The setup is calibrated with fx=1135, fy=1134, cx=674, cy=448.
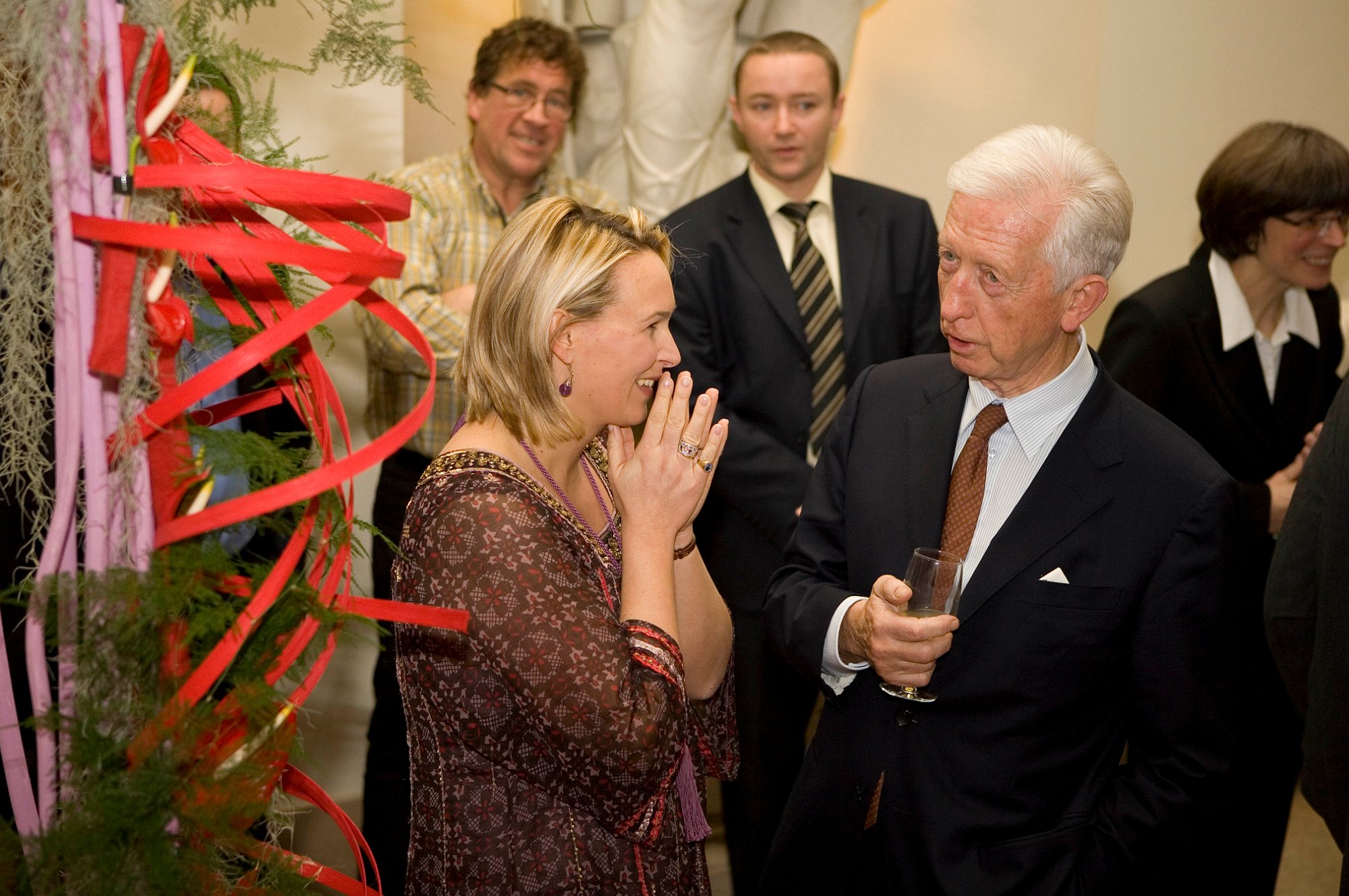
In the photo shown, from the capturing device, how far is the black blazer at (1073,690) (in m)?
1.70

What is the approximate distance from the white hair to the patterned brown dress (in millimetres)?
825

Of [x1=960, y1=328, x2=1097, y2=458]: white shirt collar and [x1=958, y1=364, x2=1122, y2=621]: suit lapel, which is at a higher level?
[x1=960, y1=328, x2=1097, y2=458]: white shirt collar

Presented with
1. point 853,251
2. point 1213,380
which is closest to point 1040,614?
point 1213,380

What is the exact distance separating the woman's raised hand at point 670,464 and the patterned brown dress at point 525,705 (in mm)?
107

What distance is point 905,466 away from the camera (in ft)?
6.25

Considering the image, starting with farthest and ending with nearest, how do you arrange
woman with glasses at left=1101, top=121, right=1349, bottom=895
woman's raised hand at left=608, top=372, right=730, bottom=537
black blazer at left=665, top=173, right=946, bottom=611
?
1. black blazer at left=665, top=173, right=946, bottom=611
2. woman with glasses at left=1101, top=121, right=1349, bottom=895
3. woman's raised hand at left=608, top=372, right=730, bottom=537

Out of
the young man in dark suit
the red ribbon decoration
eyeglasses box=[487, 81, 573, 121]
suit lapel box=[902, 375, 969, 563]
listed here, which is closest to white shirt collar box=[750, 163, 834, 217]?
the young man in dark suit

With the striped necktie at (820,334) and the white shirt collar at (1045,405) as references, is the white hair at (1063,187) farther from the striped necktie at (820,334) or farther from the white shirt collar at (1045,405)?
the striped necktie at (820,334)

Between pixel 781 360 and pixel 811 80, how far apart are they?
2.63 ft

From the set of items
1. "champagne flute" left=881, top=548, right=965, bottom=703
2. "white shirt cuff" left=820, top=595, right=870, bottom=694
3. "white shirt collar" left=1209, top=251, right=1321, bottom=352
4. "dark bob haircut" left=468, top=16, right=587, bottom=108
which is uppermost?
"dark bob haircut" left=468, top=16, right=587, bottom=108

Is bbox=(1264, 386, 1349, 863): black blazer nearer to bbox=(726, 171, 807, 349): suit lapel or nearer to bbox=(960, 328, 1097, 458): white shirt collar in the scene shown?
bbox=(960, 328, 1097, 458): white shirt collar

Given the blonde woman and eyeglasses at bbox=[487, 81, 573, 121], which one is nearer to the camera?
the blonde woman

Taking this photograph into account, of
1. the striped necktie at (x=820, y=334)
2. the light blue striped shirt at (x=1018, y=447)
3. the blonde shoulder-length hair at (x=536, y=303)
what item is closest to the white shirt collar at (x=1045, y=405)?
the light blue striped shirt at (x=1018, y=447)

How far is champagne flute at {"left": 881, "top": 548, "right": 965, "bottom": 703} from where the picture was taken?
164 cm
